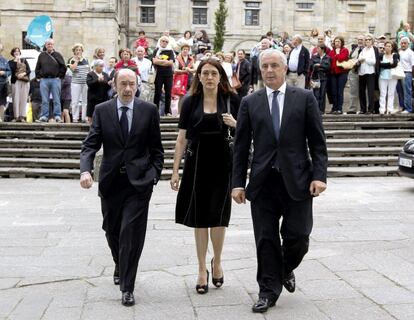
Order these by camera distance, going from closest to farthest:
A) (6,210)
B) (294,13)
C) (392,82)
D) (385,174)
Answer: (6,210) → (385,174) → (392,82) → (294,13)

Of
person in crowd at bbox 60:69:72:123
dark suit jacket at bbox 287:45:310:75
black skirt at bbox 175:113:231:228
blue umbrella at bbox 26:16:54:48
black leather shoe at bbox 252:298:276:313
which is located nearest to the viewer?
black leather shoe at bbox 252:298:276:313

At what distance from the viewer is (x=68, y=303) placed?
19.7 feet

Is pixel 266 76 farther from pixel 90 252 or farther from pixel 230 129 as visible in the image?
pixel 90 252

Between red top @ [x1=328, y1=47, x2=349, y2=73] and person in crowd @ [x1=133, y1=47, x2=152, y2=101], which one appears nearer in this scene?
person in crowd @ [x1=133, y1=47, x2=152, y2=101]

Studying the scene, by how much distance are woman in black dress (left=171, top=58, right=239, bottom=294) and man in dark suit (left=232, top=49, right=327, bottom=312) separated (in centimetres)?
51

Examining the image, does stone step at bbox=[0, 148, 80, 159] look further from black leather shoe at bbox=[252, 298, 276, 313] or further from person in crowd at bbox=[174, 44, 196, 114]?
black leather shoe at bbox=[252, 298, 276, 313]

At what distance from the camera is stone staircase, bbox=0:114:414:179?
52.4 ft

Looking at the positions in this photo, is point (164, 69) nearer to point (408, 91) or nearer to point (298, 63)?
point (298, 63)

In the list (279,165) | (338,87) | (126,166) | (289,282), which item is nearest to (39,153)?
(338,87)

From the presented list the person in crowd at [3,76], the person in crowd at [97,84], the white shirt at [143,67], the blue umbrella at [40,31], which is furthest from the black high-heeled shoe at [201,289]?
the blue umbrella at [40,31]

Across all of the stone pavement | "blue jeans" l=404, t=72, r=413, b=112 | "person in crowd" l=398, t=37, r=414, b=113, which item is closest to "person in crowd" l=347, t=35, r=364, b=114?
"person in crowd" l=398, t=37, r=414, b=113

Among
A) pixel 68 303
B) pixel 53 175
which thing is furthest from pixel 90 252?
pixel 53 175

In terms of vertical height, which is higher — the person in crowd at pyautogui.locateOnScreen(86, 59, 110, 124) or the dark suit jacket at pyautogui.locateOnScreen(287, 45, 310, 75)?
the dark suit jacket at pyautogui.locateOnScreen(287, 45, 310, 75)

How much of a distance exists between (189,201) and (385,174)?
10161mm
